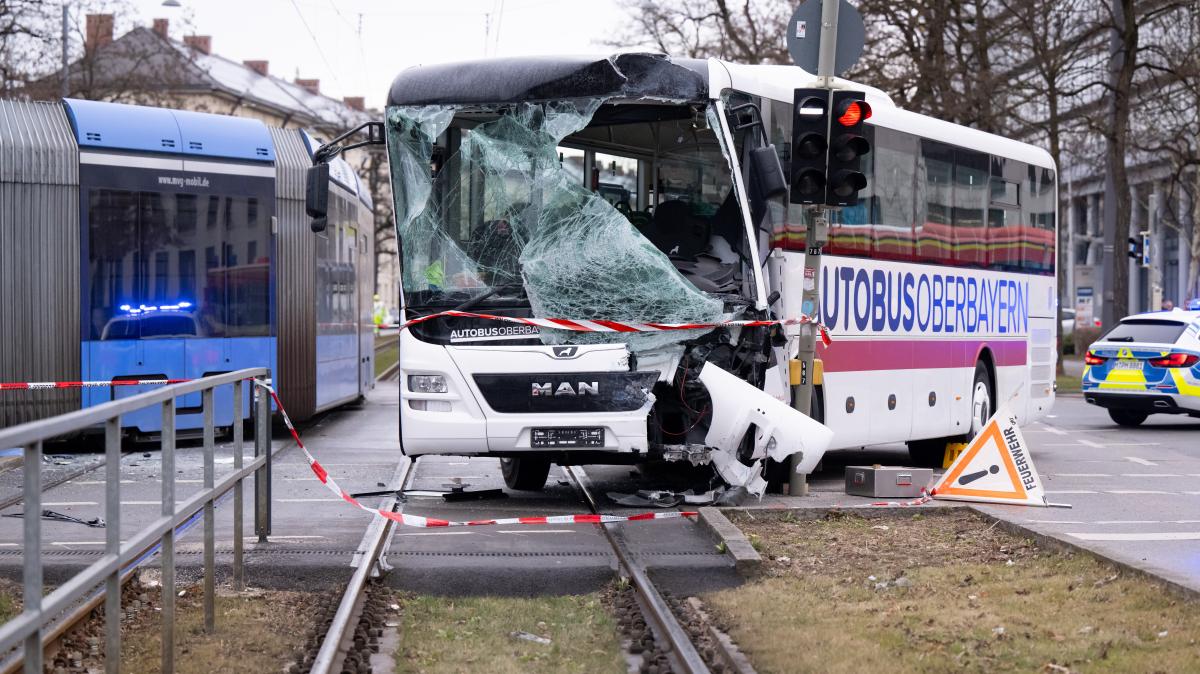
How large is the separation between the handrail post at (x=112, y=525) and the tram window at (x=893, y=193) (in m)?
10.2

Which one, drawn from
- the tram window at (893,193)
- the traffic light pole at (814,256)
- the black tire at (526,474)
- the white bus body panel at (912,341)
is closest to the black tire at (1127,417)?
the white bus body panel at (912,341)

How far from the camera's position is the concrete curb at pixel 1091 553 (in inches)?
284

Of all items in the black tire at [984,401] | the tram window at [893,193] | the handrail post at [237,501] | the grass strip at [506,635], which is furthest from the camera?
the black tire at [984,401]

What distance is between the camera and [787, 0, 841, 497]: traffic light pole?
40.4ft

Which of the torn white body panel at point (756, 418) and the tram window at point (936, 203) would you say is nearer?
the torn white body panel at point (756, 418)

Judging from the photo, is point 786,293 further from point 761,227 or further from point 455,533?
point 455,533

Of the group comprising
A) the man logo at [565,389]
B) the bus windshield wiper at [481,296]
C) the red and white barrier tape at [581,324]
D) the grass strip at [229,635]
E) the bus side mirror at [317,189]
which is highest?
the bus side mirror at [317,189]

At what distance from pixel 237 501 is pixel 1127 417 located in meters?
19.5

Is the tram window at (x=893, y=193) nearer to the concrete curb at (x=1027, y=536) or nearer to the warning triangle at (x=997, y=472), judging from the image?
the warning triangle at (x=997, y=472)

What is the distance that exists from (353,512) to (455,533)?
1.46m

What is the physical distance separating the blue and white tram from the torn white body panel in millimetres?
8059

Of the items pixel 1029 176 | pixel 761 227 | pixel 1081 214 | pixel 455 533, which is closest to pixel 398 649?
pixel 455 533

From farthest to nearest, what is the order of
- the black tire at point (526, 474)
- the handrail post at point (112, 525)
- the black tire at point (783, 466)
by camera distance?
the black tire at point (526, 474) < the black tire at point (783, 466) < the handrail post at point (112, 525)

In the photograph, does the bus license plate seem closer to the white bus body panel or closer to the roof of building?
the white bus body panel
